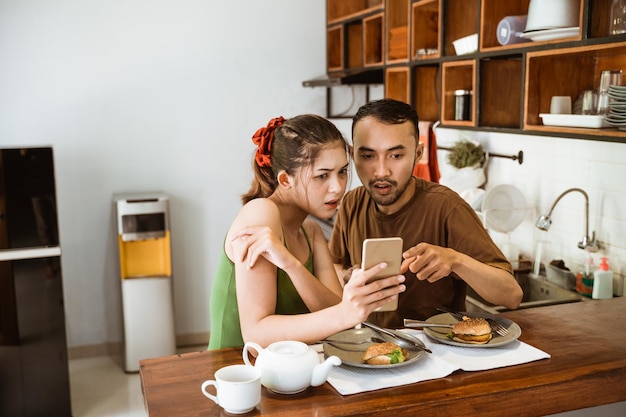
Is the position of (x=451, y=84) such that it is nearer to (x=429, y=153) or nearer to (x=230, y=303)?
(x=429, y=153)

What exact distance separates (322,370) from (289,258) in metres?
0.30

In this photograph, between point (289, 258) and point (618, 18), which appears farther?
point (618, 18)

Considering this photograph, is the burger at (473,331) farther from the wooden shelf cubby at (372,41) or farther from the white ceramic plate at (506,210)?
the wooden shelf cubby at (372,41)

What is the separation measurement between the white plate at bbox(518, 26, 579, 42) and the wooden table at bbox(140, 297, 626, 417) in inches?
44.7

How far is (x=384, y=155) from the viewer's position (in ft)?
6.70

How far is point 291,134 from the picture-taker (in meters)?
1.73

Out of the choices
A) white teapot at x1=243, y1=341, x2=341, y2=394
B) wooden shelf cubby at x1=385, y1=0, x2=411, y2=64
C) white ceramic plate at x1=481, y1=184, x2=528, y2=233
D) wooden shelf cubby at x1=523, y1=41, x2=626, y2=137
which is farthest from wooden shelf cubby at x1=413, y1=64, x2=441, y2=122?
white teapot at x1=243, y1=341, x2=341, y2=394

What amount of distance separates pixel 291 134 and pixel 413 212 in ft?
1.98

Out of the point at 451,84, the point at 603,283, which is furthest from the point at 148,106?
the point at 603,283

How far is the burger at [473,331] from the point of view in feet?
5.39

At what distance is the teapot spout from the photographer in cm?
135

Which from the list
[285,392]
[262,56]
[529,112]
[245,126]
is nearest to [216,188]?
[245,126]

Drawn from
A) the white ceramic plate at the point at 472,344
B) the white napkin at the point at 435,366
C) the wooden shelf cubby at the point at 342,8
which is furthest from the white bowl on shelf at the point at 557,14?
the wooden shelf cubby at the point at 342,8

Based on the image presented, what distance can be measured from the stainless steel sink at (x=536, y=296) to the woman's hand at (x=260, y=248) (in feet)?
4.14
